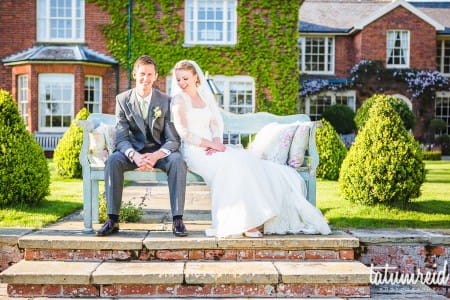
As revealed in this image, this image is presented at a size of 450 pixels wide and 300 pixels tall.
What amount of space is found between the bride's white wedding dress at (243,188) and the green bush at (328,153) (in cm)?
546

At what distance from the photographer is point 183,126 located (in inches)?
213

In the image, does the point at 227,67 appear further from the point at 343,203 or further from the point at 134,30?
the point at 343,203

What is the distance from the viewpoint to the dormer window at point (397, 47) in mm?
23438

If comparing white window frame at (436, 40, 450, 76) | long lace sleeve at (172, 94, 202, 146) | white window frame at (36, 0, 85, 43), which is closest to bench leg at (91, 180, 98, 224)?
long lace sleeve at (172, 94, 202, 146)

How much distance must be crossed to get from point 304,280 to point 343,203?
10.2 ft

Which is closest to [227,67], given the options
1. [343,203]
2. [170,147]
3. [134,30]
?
[134,30]

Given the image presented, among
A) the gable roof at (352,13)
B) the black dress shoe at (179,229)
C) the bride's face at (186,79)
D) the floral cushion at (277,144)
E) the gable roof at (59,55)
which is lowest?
the black dress shoe at (179,229)

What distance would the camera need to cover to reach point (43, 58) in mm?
17891

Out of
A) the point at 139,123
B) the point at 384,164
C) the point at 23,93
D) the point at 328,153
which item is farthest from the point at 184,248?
the point at 23,93

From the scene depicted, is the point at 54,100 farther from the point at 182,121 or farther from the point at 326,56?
the point at 182,121

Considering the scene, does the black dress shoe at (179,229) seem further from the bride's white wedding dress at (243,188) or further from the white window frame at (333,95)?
the white window frame at (333,95)

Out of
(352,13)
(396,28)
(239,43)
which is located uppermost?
(352,13)

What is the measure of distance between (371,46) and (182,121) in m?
19.6

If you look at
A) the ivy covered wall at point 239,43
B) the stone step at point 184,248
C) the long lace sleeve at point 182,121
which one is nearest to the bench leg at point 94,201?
the stone step at point 184,248
